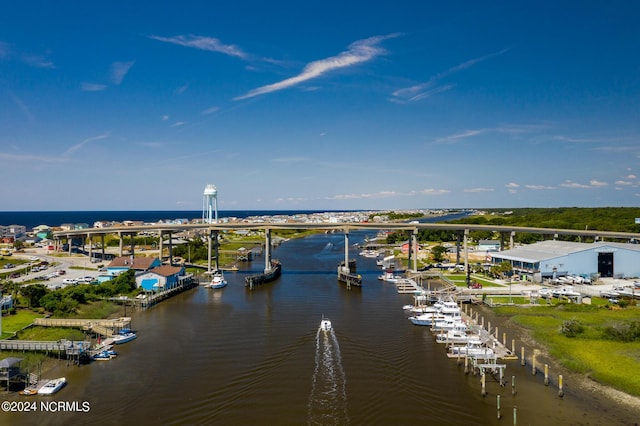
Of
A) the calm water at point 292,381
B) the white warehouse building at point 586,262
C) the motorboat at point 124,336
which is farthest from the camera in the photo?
the white warehouse building at point 586,262

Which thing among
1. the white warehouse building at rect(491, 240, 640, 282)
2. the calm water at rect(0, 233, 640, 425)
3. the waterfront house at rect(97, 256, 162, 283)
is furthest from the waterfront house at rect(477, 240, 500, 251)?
the waterfront house at rect(97, 256, 162, 283)

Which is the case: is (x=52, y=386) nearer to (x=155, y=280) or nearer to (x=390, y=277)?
(x=155, y=280)

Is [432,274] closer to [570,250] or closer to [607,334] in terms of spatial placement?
[570,250]

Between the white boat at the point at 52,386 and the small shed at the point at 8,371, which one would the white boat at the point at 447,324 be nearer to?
the white boat at the point at 52,386

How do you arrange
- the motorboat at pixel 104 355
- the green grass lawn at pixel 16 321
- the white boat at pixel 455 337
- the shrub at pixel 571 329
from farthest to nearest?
the shrub at pixel 571 329, the white boat at pixel 455 337, the green grass lawn at pixel 16 321, the motorboat at pixel 104 355

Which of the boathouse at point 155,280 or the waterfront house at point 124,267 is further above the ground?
the waterfront house at point 124,267

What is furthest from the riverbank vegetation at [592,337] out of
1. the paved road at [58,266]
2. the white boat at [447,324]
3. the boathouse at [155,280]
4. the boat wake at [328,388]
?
the paved road at [58,266]
